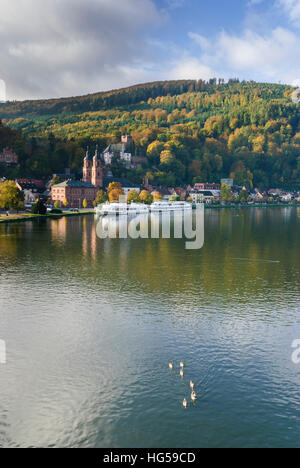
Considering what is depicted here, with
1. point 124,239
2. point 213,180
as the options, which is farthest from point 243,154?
point 124,239

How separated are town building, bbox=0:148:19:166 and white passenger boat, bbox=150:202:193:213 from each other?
50.0 m

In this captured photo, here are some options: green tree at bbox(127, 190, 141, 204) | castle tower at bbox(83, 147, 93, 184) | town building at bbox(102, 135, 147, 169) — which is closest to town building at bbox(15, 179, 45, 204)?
castle tower at bbox(83, 147, 93, 184)

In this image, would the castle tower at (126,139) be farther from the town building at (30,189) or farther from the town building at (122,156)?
the town building at (30,189)

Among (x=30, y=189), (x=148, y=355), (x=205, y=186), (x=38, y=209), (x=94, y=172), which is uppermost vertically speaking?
(x=94, y=172)

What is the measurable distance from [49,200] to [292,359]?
107 m

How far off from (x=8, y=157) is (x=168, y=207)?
181ft

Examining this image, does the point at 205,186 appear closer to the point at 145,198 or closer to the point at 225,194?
the point at 225,194

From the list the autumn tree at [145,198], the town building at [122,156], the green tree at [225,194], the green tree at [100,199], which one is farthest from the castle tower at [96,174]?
the green tree at [225,194]

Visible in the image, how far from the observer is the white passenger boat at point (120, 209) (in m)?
96.2

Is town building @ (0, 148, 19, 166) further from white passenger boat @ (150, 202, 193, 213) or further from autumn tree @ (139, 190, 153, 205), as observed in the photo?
white passenger boat @ (150, 202, 193, 213)

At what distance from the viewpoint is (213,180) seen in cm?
18112

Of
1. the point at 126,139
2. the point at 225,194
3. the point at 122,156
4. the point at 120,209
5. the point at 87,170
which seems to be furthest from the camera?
the point at 126,139

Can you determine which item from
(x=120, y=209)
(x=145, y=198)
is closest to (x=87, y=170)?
(x=145, y=198)

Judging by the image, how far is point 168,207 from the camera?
117m
